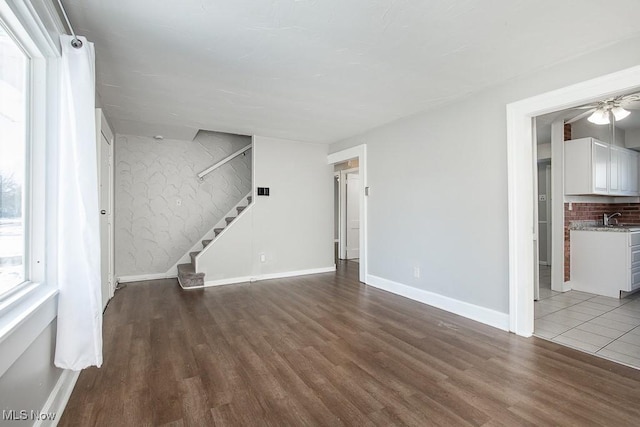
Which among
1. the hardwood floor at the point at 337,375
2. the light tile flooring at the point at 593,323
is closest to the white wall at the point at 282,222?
the hardwood floor at the point at 337,375

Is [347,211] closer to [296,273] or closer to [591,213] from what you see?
[296,273]

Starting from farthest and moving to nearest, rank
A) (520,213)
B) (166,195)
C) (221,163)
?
(221,163), (166,195), (520,213)

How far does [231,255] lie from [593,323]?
4625mm

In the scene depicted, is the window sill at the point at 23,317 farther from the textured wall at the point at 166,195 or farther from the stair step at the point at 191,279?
the textured wall at the point at 166,195

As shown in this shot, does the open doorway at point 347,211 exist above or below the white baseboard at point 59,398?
above

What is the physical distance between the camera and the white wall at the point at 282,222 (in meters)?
4.89

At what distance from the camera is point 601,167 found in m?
4.37

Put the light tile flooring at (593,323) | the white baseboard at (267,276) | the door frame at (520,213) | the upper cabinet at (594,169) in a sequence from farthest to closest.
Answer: the white baseboard at (267,276) → the upper cabinet at (594,169) → the door frame at (520,213) → the light tile flooring at (593,323)

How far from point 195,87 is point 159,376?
101 inches

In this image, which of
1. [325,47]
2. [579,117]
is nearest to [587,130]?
[579,117]

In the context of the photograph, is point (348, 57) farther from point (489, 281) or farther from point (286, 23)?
point (489, 281)

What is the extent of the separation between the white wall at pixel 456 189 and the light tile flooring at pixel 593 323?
599mm

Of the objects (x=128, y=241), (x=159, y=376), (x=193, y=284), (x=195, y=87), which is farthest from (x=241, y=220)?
(x=159, y=376)

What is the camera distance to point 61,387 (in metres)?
1.80
